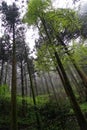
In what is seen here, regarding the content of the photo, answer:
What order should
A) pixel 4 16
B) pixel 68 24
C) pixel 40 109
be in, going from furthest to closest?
pixel 40 109, pixel 4 16, pixel 68 24

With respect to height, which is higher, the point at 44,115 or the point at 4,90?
the point at 4,90

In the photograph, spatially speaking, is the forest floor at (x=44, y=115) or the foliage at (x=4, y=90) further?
the foliage at (x=4, y=90)

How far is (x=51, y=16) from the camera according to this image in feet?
36.9

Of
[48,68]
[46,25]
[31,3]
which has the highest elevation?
[31,3]

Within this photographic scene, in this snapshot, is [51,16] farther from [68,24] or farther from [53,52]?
[53,52]

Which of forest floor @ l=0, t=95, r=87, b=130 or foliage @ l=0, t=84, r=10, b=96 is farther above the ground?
foliage @ l=0, t=84, r=10, b=96

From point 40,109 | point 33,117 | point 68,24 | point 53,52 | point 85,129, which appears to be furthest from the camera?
point 33,117

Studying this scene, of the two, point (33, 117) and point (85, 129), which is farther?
point (33, 117)

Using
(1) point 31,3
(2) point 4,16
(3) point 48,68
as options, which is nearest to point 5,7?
(2) point 4,16

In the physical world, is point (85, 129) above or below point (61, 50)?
below

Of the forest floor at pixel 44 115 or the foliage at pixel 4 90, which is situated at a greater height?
the foliage at pixel 4 90

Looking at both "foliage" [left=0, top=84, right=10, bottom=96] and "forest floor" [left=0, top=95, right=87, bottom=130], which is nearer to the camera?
"forest floor" [left=0, top=95, right=87, bottom=130]

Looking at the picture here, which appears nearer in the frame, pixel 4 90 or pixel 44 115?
pixel 4 90

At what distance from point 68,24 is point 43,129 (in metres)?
8.64
